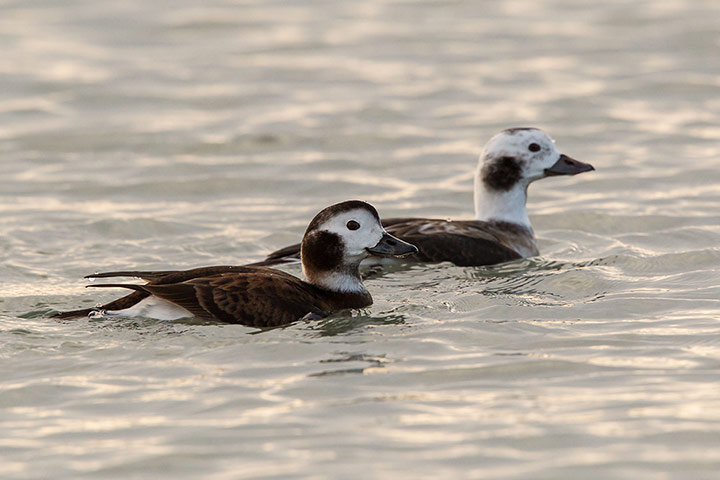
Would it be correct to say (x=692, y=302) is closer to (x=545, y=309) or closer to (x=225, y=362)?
(x=545, y=309)

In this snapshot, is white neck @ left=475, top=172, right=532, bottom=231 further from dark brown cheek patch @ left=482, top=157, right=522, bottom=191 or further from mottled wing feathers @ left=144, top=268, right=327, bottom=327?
mottled wing feathers @ left=144, top=268, right=327, bottom=327

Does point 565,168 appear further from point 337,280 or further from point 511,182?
point 337,280

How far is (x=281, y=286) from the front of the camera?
29.9 ft

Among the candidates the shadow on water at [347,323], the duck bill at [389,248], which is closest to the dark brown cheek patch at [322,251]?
the duck bill at [389,248]

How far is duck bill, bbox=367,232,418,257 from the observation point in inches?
376

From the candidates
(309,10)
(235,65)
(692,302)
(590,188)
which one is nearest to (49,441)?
(692,302)

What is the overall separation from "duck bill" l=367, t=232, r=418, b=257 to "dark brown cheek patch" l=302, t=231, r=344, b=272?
0.23 meters

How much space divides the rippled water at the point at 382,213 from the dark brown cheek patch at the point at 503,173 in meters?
0.73

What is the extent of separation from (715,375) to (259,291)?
2.93m

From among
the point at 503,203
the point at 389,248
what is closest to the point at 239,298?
the point at 389,248

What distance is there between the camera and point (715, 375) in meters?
8.10

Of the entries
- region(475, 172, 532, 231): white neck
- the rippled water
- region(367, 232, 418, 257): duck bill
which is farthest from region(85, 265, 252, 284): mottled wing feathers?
region(475, 172, 532, 231): white neck

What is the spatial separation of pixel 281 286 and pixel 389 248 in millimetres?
899

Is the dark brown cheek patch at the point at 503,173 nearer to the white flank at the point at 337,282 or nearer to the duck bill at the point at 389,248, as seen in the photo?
the duck bill at the point at 389,248
